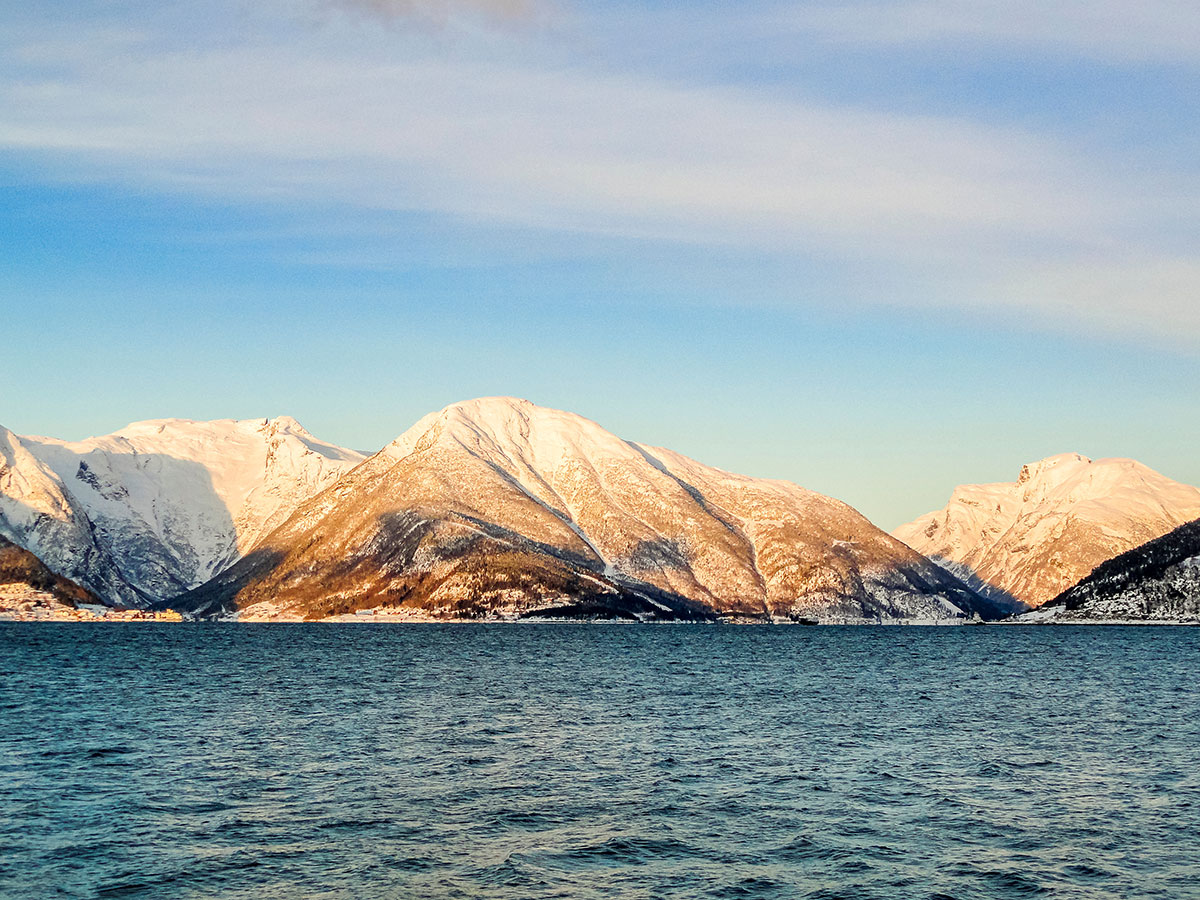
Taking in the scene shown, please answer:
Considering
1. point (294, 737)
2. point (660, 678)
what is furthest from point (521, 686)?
point (294, 737)

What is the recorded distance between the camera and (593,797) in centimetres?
7006

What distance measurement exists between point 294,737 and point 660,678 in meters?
81.4

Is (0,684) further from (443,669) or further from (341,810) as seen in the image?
(341,810)

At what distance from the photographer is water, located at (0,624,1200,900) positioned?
51688mm

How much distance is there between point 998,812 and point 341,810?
3667 centimetres

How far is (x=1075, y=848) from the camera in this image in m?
57.2

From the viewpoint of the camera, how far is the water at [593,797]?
2035 inches

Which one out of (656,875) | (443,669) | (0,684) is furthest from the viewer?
(443,669)

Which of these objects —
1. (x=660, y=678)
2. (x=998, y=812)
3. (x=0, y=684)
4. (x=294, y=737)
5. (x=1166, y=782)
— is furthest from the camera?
(x=660, y=678)

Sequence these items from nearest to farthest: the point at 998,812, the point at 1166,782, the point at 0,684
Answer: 1. the point at 998,812
2. the point at 1166,782
3. the point at 0,684

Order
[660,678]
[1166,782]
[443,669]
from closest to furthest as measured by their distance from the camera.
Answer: [1166,782], [660,678], [443,669]

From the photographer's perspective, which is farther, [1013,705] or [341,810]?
[1013,705]

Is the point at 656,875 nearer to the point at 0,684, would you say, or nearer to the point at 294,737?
the point at 294,737

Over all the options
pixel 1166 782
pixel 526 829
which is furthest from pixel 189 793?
pixel 1166 782
